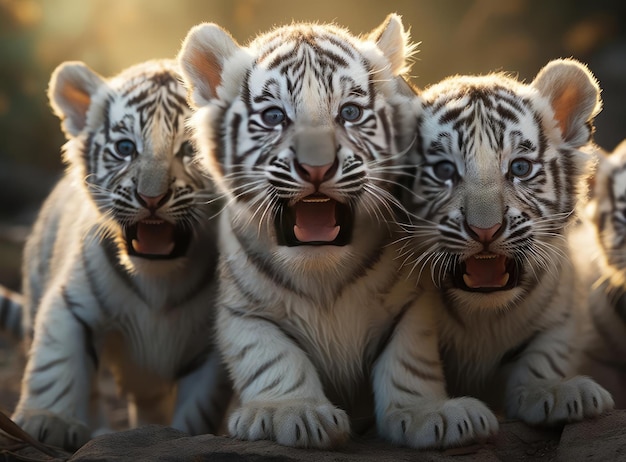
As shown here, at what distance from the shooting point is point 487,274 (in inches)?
103

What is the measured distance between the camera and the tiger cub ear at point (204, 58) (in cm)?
274

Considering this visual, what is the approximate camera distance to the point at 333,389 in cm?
276

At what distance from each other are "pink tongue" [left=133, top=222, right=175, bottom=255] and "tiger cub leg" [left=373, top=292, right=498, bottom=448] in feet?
2.65

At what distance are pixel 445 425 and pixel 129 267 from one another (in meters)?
1.21

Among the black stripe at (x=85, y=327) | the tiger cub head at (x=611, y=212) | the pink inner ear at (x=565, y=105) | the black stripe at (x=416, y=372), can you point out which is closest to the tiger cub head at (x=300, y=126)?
the black stripe at (x=416, y=372)

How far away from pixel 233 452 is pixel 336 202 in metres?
0.72

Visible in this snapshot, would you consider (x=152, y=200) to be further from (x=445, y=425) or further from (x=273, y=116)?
(x=445, y=425)

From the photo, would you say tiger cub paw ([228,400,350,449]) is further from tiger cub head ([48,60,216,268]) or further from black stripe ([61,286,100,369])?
black stripe ([61,286,100,369])

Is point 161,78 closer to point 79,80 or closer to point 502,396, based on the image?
point 79,80

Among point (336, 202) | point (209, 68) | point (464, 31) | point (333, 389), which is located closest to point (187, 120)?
point (209, 68)

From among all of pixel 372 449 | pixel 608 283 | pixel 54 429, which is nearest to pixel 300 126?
pixel 372 449

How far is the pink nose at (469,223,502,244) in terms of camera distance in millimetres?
2422

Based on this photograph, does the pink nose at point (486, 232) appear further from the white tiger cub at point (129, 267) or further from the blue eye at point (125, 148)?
the blue eye at point (125, 148)

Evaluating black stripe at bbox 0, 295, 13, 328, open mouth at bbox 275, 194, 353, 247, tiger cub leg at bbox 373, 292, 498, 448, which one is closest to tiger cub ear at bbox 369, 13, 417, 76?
open mouth at bbox 275, 194, 353, 247
